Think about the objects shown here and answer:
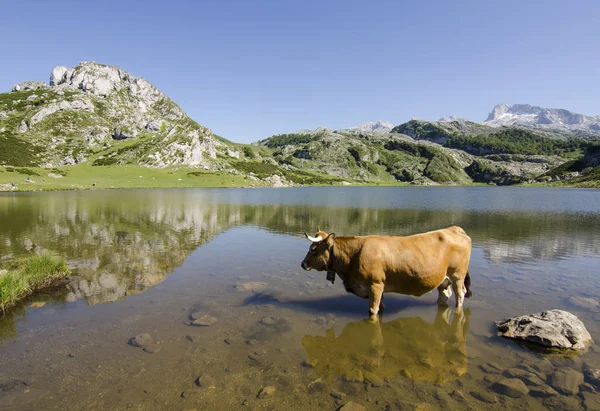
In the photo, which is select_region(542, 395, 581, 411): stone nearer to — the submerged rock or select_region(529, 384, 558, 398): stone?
select_region(529, 384, 558, 398): stone

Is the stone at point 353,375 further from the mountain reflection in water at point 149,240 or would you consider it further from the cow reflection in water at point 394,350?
the mountain reflection in water at point 149,240

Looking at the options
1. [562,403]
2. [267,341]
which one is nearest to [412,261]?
[562,403]

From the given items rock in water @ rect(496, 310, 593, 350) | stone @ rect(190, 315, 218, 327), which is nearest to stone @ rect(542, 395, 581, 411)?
rock in water @ rect(496, 310, 593, 350)

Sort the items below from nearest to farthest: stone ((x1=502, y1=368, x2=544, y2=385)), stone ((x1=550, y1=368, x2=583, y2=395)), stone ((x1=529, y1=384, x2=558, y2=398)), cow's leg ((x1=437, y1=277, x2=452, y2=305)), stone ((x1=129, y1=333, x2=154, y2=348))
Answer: stone ((x1=529, y1=384, x2=558, y2=398))
stone ((x1=550, y1=368, x2=583, y2=395))
stone ((x1=502, y1=368, x2=544, y2=385))
stone ((x1=129, y1=333, x2=154, y2=348))
cow's leg ((x1=437, y1=277, x2=452, y2=305))

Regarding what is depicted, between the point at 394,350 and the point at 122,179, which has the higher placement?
the point at 122,179

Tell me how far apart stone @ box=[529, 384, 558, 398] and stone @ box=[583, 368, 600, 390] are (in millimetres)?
1050

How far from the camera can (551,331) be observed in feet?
30.3

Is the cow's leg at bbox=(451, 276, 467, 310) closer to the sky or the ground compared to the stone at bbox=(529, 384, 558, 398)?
closer to the sky

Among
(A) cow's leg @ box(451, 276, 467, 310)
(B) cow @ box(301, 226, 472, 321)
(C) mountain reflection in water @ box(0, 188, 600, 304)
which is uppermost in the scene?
(B) cow @ box(301, 226, 472, 321)

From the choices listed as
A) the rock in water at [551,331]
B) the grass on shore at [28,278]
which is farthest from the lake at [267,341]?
the grass on shore at [28,278]

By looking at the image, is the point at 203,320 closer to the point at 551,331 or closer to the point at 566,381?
the point at 566,381

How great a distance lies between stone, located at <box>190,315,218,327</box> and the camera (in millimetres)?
10859

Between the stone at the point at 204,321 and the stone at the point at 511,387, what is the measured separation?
8240 mm

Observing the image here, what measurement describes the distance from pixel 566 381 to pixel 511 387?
1.40m
